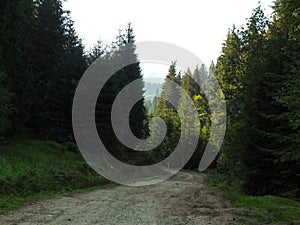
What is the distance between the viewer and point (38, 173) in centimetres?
1777

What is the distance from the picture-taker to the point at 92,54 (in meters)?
37.4

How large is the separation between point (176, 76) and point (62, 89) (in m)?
51.6

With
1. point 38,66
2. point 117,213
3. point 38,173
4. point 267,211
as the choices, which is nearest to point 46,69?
point 38,66

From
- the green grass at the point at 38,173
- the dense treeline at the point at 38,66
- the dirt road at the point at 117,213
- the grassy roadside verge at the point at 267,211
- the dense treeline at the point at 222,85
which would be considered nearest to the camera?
the dirt road at the point at 117,213

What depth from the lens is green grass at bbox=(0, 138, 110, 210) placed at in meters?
14.4

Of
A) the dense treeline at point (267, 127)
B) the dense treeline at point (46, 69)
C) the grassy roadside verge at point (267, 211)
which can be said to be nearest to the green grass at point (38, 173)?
the dense treeline at point (46, 69)

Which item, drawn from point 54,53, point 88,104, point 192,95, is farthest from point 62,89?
point 192,95

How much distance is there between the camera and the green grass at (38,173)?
1441cm

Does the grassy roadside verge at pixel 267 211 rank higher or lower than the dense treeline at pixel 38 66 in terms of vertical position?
lower

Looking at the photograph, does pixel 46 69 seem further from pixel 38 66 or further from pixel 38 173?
pixel 38 173

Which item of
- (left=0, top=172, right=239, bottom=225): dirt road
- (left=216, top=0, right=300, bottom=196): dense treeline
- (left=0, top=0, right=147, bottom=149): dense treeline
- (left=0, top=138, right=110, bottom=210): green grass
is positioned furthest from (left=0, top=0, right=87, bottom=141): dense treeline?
(left=216, top=0, right=300, bottom=196): dense treeline

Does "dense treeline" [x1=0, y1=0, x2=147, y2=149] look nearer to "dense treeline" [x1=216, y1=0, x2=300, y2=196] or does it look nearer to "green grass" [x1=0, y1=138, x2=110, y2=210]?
"green grass" [x1=0, y1=138, x2=110, y2=210]

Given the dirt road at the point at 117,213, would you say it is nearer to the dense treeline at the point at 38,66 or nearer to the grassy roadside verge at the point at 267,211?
the grassy roadside verge at the point at 267,211

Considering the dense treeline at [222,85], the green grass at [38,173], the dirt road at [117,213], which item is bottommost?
the dirt road at [117,213]
